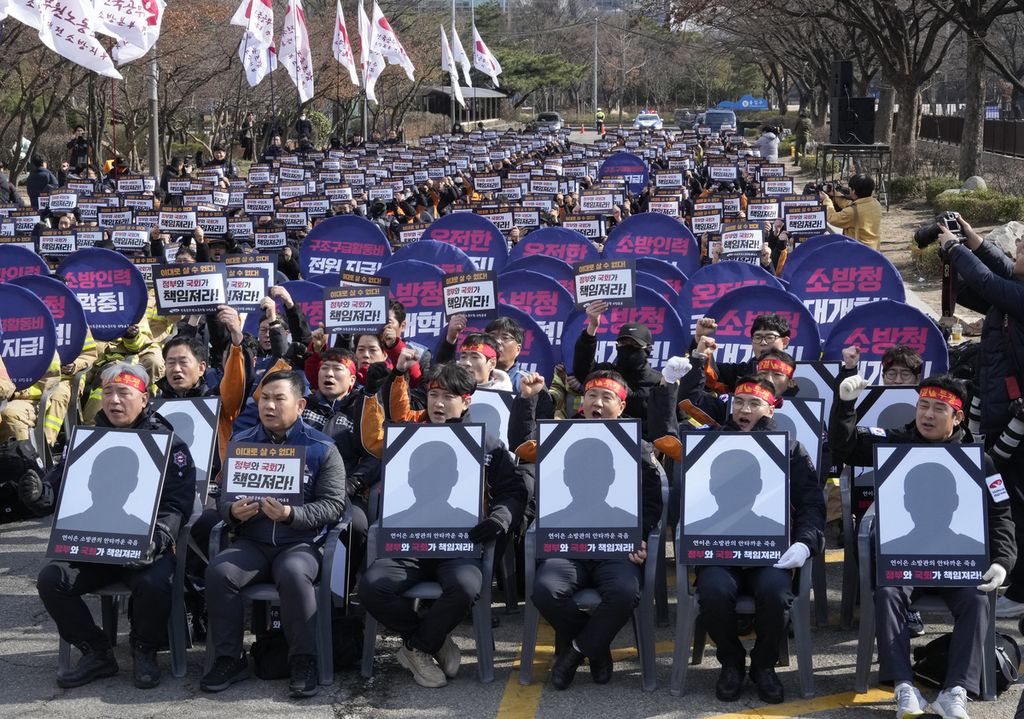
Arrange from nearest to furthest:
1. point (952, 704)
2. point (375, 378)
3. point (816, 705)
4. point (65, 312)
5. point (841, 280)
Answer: point (952, 704)
point (816, 705)
point (375, 378)
point (65, 312)
point (841, 280)

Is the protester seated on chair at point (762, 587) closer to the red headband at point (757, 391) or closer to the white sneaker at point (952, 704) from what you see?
the red headband at point (757, 391)

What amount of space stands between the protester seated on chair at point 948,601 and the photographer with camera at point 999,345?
537 mm

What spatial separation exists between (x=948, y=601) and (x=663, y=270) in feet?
19.5

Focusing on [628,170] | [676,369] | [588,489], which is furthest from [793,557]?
[628,170]

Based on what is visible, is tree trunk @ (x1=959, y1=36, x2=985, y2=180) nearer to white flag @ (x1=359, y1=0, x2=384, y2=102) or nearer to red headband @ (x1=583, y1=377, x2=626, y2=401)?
white flag @ (x1=359, y1=0, x2=384, y2=102)

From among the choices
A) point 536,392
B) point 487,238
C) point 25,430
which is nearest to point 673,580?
point 536,392

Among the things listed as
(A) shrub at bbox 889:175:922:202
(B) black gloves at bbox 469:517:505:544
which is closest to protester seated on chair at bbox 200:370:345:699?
(B) black gloves at bbox 469:517:505:544

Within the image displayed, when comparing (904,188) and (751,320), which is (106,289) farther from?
(904,188)

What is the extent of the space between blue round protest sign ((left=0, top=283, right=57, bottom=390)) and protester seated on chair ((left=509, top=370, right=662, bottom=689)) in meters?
4.43

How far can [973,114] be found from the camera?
25641 mm

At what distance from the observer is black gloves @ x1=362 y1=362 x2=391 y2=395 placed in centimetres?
715

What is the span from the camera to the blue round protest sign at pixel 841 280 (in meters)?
10.0

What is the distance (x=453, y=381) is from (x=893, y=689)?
250 cm

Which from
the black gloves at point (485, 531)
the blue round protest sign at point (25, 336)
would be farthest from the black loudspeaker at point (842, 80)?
the black gloves at point (485, 531)
